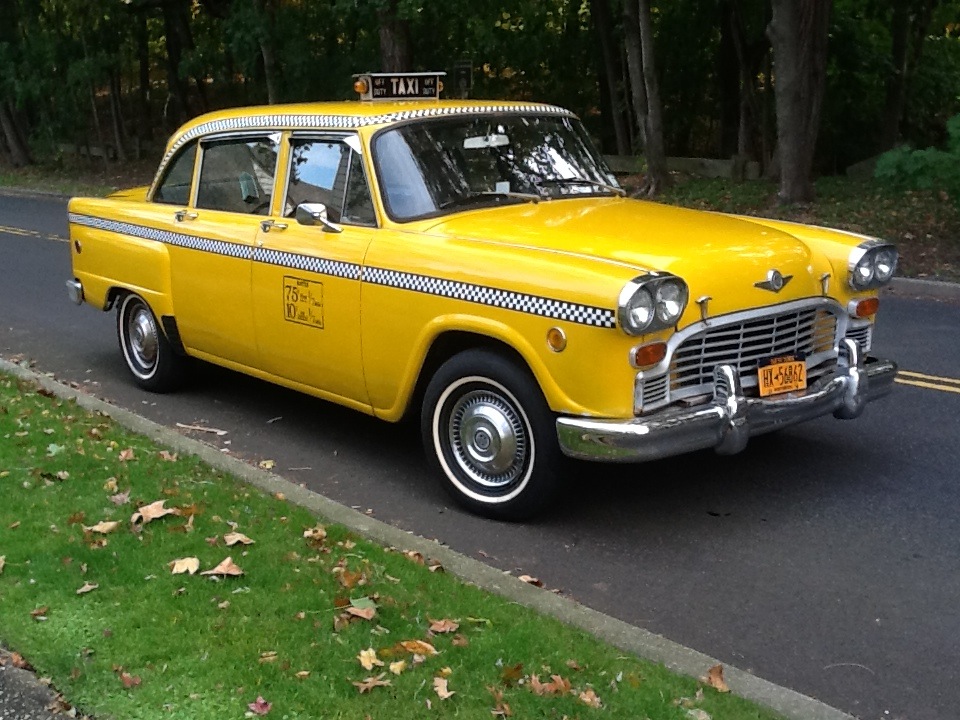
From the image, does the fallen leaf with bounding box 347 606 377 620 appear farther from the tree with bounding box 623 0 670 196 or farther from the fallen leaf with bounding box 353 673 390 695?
the tree with bounding box 623 0 670 196

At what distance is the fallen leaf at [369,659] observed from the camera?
3.78 metres

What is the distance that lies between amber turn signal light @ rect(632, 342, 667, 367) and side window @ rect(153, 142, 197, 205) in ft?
12.2

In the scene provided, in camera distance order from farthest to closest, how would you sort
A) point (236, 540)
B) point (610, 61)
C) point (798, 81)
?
1. point (610, 61)
2. point (798, 81)
3. point (236, 540)

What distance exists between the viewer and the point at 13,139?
29.5m

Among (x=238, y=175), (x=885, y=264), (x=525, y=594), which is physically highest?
(x=238, y=175)

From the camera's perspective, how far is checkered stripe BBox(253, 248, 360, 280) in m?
5.87

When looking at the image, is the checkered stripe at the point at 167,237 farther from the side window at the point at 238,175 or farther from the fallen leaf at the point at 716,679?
the fallen leaf at the point at 716,679

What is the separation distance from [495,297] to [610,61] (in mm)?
16414

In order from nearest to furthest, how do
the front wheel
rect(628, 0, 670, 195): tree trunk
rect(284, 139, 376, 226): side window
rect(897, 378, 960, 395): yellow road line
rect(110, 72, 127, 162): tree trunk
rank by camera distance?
the front wheel, rect(284, 139, 376, 226): side window, rect(897, 378, 960, 395): yellow road line, rect(628, 0, 670, 195): tree trunk, rect(110, 72, 127, 162): tree trunk

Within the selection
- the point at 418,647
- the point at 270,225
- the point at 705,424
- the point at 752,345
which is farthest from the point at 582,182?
the point at 418,647

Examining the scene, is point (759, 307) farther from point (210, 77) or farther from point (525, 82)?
point (210, 77)

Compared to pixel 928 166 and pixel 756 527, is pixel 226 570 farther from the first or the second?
pixel 928 166

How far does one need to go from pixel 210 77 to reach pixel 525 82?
30.8ft

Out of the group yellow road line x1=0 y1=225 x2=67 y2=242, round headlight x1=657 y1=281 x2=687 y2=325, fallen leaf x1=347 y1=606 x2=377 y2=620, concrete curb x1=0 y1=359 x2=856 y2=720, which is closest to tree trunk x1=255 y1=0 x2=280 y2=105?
yellow road line x1=0 y1=225 x2=67 y2=242
